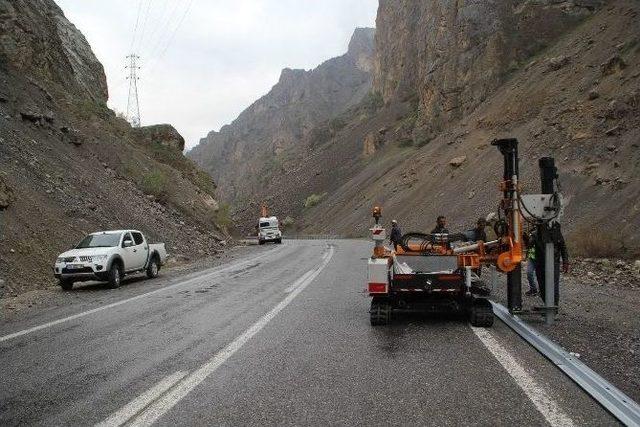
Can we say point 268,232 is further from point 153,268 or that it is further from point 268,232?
point 153,268

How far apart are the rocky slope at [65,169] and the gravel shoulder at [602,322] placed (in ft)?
40.9

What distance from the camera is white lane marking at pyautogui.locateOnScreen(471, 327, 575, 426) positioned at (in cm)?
437

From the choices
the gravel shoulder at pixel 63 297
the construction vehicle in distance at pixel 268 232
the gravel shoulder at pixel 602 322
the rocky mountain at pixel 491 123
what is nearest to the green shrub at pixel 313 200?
the rocky mountain at pixel 491 123

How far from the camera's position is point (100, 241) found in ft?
53.6

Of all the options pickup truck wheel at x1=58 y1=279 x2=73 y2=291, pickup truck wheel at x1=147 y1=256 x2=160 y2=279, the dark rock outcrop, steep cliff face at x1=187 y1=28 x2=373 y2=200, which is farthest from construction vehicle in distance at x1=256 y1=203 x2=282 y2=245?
steep cliff face at x1=187 y1=28 x2=373 y2=200

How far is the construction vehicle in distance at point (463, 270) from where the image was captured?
808 cm

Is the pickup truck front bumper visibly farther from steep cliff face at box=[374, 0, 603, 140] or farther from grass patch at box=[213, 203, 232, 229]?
steep cliff face at box=[374, 0, 603, 140]

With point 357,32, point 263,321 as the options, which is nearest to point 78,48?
point 263,321

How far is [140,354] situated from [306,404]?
282 centimetres

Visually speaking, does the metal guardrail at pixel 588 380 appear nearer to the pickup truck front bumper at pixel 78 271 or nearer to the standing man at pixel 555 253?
the standing man at pixel 555 253

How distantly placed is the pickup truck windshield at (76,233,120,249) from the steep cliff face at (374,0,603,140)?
42244mm

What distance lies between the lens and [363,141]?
86000 millimetres

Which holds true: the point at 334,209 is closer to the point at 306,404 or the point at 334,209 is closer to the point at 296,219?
the point at 296,219

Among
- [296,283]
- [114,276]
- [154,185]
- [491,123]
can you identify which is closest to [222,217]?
[154,185]
